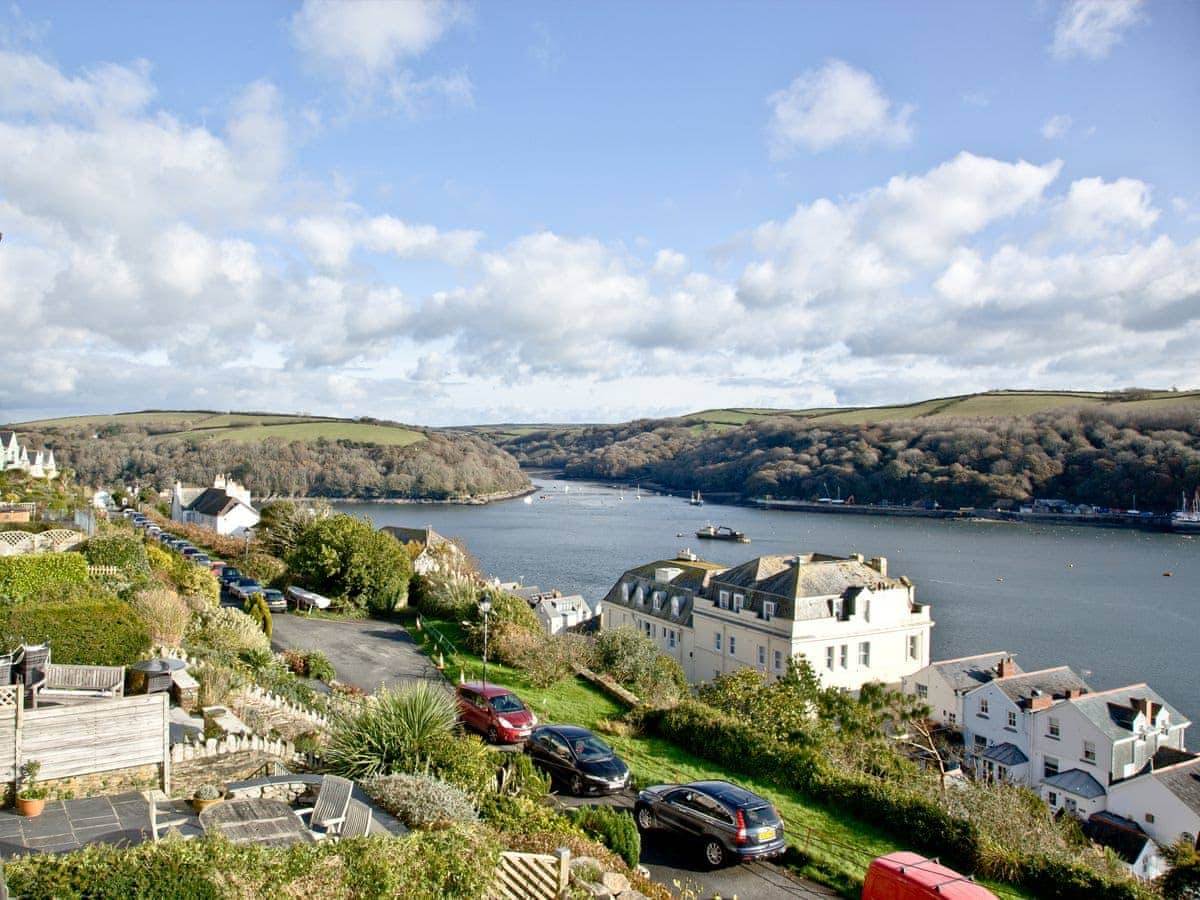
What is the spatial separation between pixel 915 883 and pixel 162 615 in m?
15.6

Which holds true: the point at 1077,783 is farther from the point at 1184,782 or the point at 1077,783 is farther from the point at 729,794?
the point at 729,794

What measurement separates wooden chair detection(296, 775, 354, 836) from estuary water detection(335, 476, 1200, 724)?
36613mm

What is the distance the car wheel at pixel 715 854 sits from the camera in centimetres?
1035

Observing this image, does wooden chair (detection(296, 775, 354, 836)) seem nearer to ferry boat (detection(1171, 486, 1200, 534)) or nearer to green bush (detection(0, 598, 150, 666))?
green bush (detection(0, 598, 150, 666))

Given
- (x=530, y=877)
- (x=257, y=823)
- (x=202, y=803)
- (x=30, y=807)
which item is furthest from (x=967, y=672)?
(x=30, y=807)

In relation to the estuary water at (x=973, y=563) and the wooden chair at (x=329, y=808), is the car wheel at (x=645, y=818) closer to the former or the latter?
the wooden chair at (x=329, y=808)

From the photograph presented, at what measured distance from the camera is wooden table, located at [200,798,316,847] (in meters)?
7.24

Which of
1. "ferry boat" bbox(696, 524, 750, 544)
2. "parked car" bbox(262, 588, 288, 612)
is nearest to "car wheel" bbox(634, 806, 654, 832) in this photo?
"parked car" bbox(262, 588, 288, 612)

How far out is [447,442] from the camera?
170 metres

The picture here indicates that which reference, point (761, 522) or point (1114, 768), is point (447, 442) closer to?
point (761, 522)

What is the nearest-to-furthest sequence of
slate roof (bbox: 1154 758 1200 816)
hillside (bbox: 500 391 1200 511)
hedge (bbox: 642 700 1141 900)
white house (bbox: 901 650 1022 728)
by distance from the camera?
hedge (bbox: 642 700 1141 900) → slate roof (bbox: 1154 758 1200 816) → white house (bbox: 901 650 1022 728) → hillside (bbox: 500 391 1200 511)

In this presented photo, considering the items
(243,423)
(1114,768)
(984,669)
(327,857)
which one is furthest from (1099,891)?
(243,423)

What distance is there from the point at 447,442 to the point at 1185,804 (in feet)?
507

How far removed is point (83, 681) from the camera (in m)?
12.4
